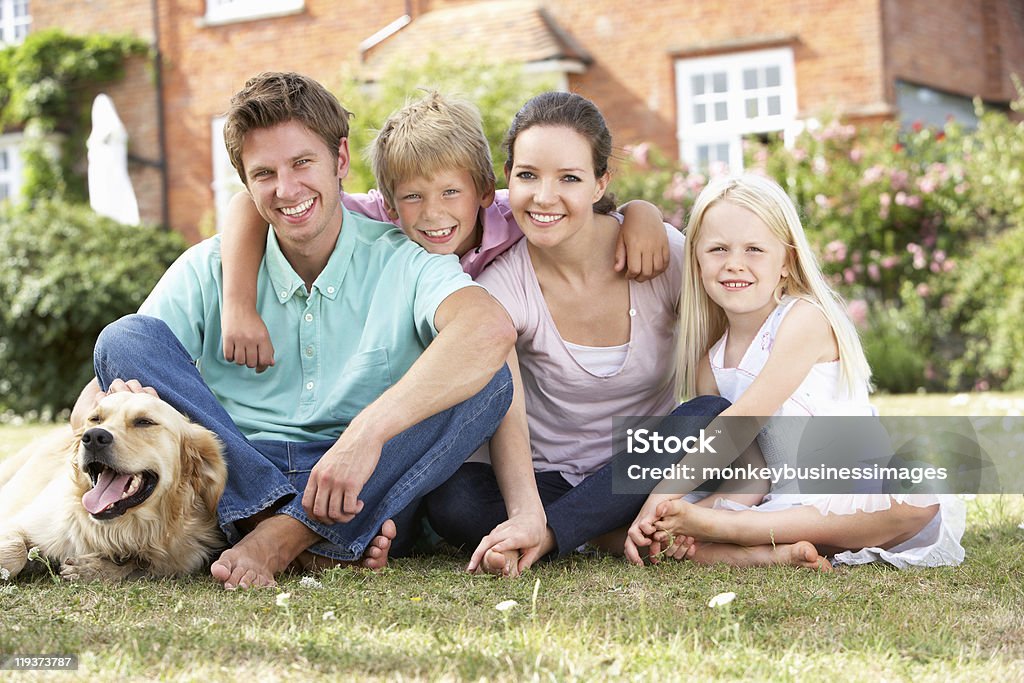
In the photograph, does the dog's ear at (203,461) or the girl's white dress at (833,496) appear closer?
the dog's ear at (203,461)

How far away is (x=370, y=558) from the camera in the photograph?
315 cm

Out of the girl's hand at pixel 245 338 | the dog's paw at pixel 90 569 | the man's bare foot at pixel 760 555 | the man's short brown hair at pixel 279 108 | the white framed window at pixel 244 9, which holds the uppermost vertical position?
the white framed window at pixel 244 9

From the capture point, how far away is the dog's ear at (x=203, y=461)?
9.86ft

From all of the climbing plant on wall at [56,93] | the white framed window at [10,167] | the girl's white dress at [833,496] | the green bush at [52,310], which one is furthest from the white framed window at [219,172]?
the girl's white dress at [833,496]

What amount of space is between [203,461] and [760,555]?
157 centimetres

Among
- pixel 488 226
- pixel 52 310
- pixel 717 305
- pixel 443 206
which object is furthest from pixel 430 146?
pixel 52 310

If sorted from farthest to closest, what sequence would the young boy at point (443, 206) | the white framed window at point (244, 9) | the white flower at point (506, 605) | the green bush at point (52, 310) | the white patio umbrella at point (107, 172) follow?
the white framed window at point (244, 9) < the white patio umbrella at point (107, 172) < the green bush at point (52, 310) < the young boy at point (443, 206) < the white flower at point (506, 605)

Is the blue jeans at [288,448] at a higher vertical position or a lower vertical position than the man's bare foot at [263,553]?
higher

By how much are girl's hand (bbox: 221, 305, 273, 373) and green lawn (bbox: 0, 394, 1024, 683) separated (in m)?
0.69

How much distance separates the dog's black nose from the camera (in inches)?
112

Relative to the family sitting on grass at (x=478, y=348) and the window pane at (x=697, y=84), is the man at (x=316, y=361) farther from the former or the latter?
the window pane at (x=697, y=84)

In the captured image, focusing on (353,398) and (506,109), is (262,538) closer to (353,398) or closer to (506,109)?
(353,398)

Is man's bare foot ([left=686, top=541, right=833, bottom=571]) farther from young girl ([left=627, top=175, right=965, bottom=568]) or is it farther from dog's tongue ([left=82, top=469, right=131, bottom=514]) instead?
dog's tongue ([left=82, top=469, right=131, bottom=514])

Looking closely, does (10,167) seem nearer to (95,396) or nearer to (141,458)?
(95,396)
